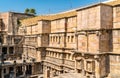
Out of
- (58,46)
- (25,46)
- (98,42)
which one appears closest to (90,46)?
(98,42)

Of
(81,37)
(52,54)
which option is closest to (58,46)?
(52,54)

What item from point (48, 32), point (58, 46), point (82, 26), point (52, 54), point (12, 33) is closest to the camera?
point (82, 26)

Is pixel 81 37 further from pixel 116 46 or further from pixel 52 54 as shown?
pixel 52 54

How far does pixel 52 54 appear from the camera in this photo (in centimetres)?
3541

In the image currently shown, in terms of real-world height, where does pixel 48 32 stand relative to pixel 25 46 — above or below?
above

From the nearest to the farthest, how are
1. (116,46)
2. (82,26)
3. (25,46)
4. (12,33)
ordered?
1. (116,46)
2. (82,26)
3. (25,46)
4. (12,33)

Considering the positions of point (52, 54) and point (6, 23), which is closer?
point (52, 54)

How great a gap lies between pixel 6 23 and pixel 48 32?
2247cm

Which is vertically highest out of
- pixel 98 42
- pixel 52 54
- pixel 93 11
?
pixel 93 11

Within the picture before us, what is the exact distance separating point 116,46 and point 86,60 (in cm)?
422

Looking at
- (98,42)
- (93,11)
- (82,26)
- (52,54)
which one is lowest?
(52,54)

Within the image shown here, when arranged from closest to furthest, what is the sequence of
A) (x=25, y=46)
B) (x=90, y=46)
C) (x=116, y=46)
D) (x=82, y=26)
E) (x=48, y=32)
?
(x=116, y=46) < (x=90, y=46) < (x=82, y=26) < (x=48, y=32) < (x=25, y=46)

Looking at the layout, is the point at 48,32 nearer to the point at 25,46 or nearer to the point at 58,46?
the point at 58,46

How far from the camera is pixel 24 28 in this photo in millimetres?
49500
